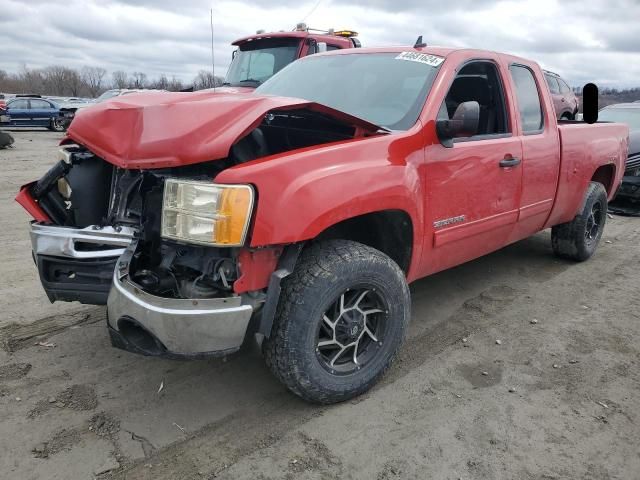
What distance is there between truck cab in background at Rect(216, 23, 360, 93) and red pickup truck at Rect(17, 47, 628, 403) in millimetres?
4801

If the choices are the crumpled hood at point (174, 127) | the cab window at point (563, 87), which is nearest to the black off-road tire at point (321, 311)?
the crumpled hood at point (174, 127)

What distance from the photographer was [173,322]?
2.35 m

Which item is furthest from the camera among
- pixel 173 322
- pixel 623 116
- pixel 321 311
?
pixel 623 116

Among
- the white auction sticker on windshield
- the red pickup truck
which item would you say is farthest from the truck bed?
the white auction sticker on windshield

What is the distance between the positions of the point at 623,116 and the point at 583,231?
556 cm

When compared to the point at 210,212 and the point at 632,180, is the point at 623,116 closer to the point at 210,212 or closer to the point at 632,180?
the point at 632,180

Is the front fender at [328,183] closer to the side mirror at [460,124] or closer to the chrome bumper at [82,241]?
the side mirror at [460,124]

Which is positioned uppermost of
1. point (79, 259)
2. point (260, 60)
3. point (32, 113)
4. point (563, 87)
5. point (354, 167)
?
point (32, 113)

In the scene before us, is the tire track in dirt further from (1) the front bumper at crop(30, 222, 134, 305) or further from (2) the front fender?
(2) the front fender

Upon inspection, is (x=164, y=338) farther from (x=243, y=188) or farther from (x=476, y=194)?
(x=476, y=194)

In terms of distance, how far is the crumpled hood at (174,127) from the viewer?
245cm

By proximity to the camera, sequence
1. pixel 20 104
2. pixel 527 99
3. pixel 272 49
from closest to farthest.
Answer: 1. pixel 527 99
2. pixel 272 49
3. pixel 20 104

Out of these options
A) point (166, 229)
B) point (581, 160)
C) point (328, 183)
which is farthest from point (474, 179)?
point (166, 229)

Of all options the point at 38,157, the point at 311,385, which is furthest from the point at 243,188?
the point at 38,157
